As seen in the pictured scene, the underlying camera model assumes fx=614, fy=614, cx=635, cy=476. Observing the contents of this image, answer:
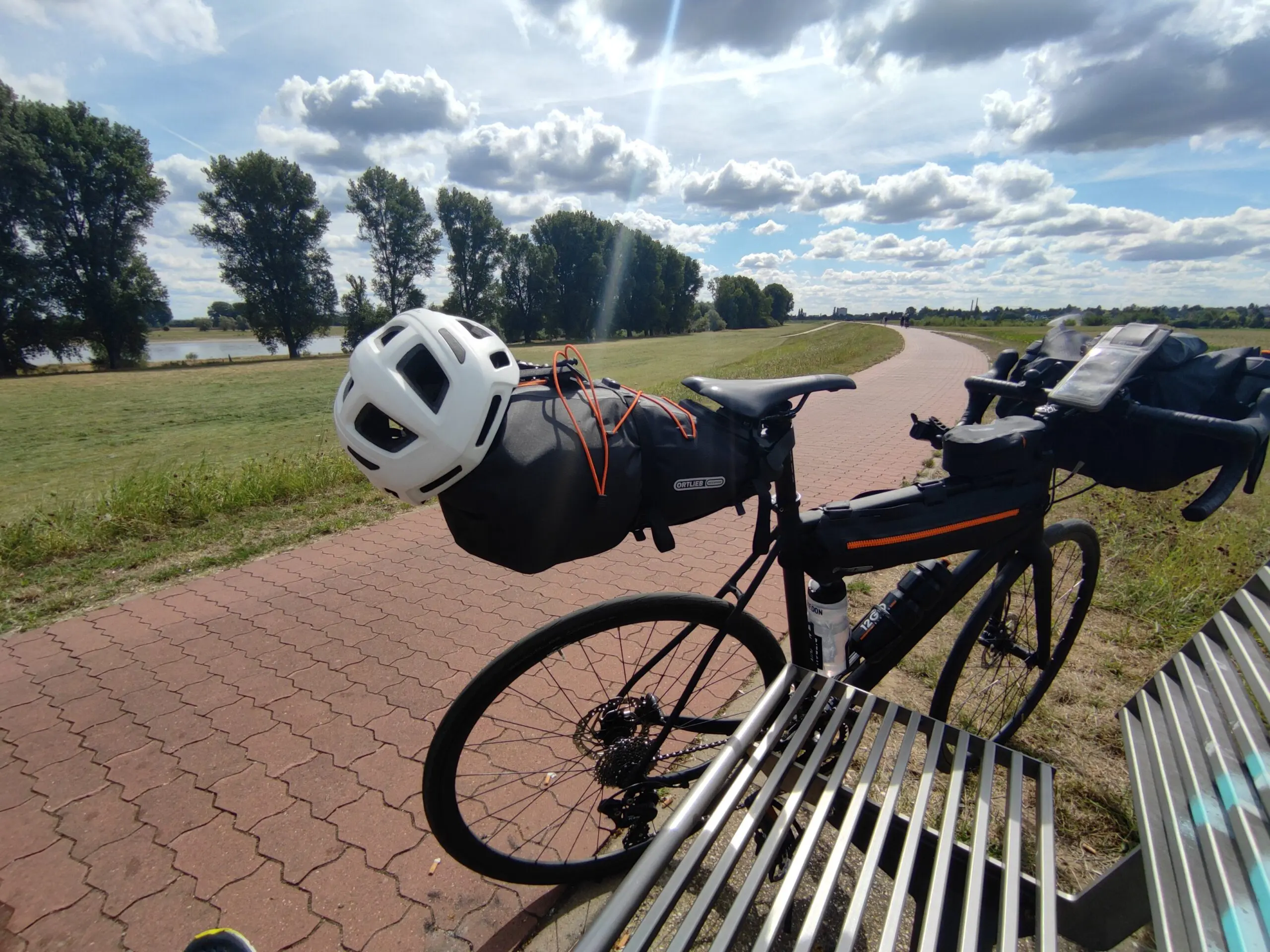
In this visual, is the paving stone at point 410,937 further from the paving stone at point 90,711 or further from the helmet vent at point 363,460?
the paving stone at point 90,711

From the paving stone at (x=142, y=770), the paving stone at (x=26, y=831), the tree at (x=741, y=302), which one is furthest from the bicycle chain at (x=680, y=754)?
the tree at (x=741, y=302)

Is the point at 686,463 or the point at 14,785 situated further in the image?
the point at 14,785

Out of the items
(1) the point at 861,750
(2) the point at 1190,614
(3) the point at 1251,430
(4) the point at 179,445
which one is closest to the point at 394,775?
(1) the point at 861,750

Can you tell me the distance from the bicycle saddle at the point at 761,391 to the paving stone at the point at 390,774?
6.07 feet

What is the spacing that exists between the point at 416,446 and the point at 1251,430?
6.70ft

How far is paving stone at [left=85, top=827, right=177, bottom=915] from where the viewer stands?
201cm

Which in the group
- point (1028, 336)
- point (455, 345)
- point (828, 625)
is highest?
point (455, 345)

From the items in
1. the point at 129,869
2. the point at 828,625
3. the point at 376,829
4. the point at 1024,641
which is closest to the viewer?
the point at 828,625

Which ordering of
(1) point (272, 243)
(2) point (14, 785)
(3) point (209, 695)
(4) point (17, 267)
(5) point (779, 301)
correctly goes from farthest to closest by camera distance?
(5) point (779, 301) → (1) point (272, 243) → (4) point (17, 267) → (3) point (209, 695) → (2) point (14, 785)

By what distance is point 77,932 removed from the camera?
1897 millimetres

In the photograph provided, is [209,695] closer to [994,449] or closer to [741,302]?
[994,449]

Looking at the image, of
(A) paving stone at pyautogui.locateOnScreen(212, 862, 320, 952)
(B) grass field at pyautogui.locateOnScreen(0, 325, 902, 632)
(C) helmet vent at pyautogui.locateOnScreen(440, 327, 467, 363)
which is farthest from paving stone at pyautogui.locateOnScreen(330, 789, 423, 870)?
(B) grass field at pyautogui.locateOnScreen(0, 325, 902, 632)

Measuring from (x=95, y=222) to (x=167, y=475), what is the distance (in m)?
46.6

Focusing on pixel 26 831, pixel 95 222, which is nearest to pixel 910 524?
pixel 26 831
